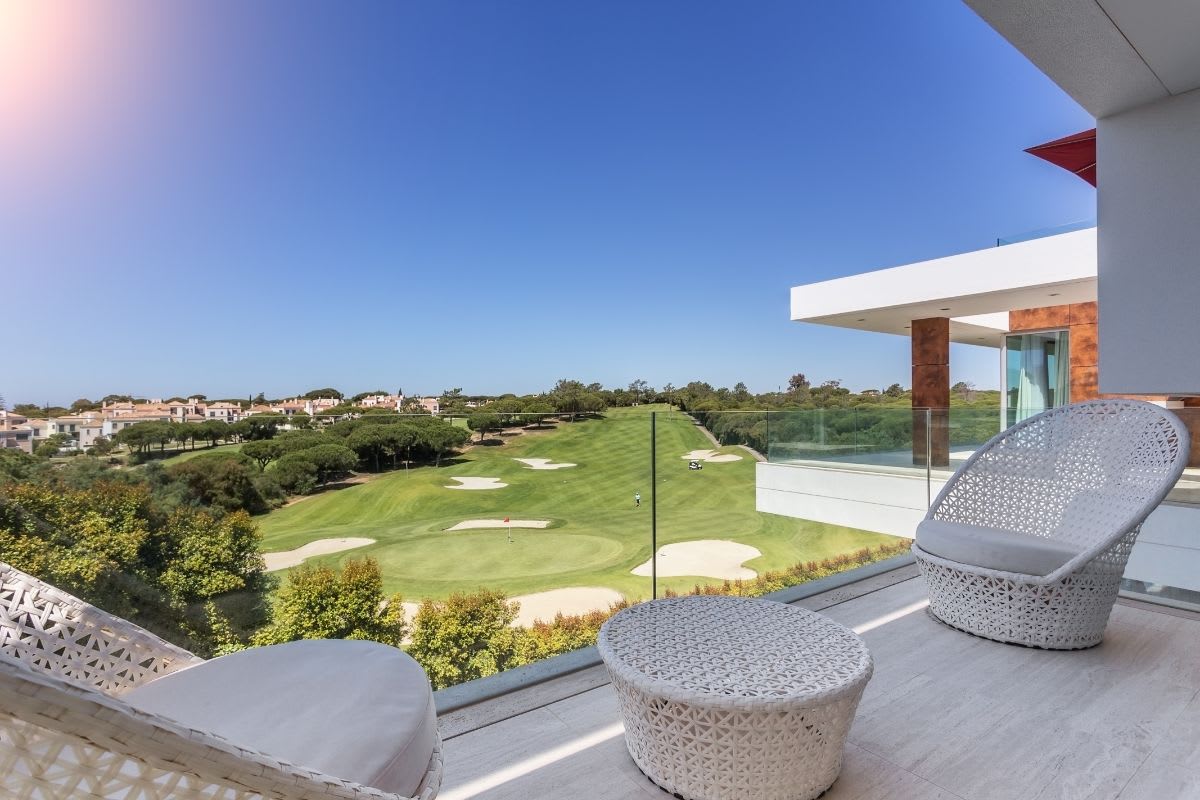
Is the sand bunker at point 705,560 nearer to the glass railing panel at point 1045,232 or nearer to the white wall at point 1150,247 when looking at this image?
the white wall at point 1150,247

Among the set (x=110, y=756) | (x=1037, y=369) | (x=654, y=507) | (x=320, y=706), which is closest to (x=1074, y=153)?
(x=654, y=507)

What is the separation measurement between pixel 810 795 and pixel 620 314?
2582 centimetres

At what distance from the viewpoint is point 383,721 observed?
95cm

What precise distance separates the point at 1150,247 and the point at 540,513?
379cm

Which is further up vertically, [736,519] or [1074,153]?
[1074,153]

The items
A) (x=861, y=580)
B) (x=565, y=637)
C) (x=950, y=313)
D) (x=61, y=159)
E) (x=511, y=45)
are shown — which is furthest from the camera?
(x=511, y=45)

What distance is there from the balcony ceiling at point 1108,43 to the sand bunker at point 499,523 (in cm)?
291

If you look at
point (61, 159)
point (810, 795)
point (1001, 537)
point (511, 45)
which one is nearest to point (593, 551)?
point (810, 795)

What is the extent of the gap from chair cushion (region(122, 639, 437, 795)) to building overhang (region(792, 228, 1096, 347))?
28.8 feet

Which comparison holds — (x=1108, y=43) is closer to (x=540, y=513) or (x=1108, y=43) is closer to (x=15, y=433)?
(x=540, y=513)

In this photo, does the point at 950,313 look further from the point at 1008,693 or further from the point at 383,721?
the point at 383,721

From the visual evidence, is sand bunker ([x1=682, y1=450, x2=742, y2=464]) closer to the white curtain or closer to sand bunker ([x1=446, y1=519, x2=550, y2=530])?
sand bunker ([x1=446, y1=519, x2=550, y2=530])

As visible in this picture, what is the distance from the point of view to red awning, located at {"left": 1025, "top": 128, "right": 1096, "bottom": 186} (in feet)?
13.7

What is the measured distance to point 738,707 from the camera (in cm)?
132
